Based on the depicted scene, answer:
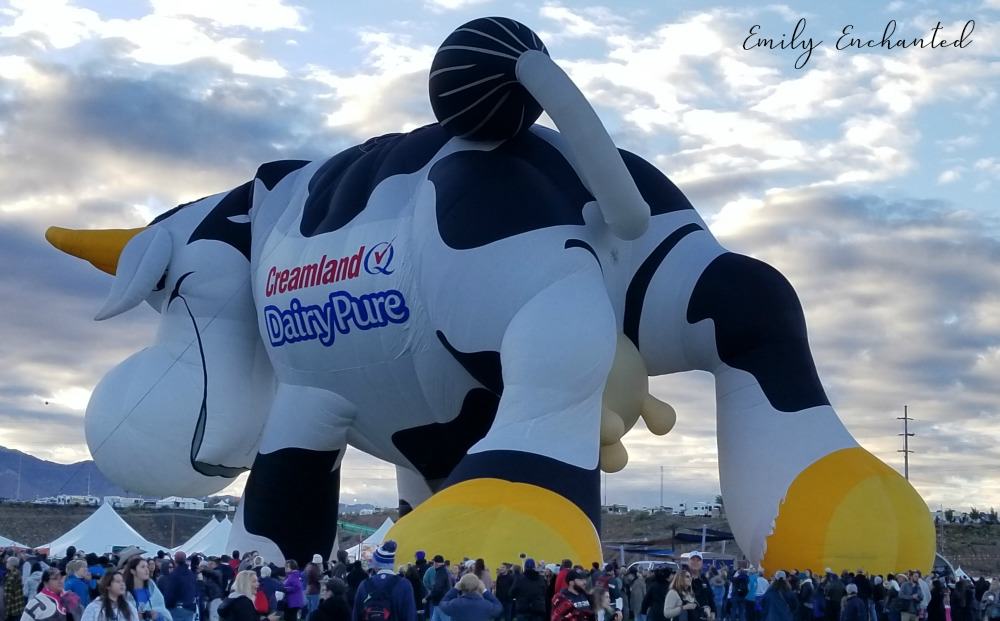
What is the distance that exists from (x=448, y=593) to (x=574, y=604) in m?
0.76

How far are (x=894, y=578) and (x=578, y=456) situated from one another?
134 inches

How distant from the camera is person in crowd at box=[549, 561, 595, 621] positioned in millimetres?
8312

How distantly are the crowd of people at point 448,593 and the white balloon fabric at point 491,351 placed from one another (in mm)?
561

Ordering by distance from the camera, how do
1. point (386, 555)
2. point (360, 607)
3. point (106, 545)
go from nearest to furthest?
point (360, 607) < point (386, 555) < point (106, 545)

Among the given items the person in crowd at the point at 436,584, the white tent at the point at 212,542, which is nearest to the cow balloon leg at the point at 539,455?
the person in crowd at the point at 436,584

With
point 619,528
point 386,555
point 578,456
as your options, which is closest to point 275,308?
point 578,456

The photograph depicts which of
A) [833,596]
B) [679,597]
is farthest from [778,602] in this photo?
[833,596]

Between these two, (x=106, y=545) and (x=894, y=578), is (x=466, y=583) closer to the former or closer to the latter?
(x=894, y=578)

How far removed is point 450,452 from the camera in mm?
15828

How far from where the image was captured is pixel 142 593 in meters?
7.83

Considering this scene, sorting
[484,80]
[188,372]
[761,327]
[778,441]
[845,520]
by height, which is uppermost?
[484,80]

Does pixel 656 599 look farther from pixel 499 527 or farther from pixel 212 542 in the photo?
pixel 212 542

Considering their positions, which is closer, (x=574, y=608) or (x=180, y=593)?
(x=574, y=608)

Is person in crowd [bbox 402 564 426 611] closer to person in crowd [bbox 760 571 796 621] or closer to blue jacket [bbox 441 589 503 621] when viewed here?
person in crowd [bbox 760 571 796 621]
